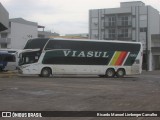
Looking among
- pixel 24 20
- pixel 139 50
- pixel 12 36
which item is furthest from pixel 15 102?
pixel 24 20

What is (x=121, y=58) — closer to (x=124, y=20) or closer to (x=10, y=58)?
(x=10, y=58)

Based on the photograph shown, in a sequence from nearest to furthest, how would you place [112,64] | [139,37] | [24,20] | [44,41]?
[44,41] → [112,64] → [139,37] → [24,20]

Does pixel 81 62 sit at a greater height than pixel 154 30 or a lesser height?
lesser

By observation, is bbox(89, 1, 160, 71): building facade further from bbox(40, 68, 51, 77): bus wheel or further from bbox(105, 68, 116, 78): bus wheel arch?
bbox(40, 68, 51, 77): bus wheel

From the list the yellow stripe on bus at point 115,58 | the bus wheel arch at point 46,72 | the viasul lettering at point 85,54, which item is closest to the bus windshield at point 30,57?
the bus wheel arch at point 46,72

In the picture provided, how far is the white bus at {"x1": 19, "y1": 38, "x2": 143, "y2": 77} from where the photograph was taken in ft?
117

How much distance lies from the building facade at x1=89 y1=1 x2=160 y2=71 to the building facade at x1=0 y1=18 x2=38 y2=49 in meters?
19.5

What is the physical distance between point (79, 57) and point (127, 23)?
4840 cm

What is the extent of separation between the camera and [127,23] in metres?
84.2

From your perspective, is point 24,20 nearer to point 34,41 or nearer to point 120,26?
point 120,26

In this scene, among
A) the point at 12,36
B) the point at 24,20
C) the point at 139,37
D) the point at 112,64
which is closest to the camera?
the point at 112,64

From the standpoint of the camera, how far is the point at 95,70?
37875 millimetres

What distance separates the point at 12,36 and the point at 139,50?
6074 centimetres

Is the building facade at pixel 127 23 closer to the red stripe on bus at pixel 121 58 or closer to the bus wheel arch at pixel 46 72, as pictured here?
the red stripe on bus at pixel 121 58
